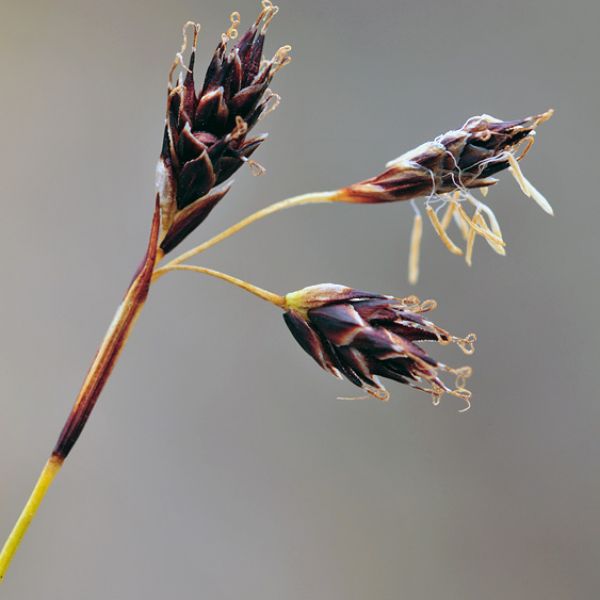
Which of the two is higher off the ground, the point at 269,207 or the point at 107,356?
the point at 269,207

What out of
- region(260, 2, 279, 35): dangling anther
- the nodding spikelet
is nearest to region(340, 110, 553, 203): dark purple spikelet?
the nodding spikelet

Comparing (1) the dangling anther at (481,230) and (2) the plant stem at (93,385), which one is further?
(1) the dangling anther at (481,230)

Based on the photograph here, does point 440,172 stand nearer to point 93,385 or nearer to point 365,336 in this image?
point 365,336

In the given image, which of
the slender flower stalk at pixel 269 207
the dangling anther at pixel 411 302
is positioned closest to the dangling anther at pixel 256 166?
the slender flower stalk at pixel 269 207

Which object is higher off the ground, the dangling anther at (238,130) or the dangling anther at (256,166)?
the dangling anther at (238,130)

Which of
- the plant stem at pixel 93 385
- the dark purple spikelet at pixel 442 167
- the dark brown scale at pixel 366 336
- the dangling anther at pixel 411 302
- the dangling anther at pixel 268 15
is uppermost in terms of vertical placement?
the dangling anther at pixel 268 15

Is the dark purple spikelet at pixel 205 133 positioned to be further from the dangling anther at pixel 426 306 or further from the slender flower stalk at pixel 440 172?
the dangling anther at pixel 426 306

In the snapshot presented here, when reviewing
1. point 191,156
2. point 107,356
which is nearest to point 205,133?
point 191,156
